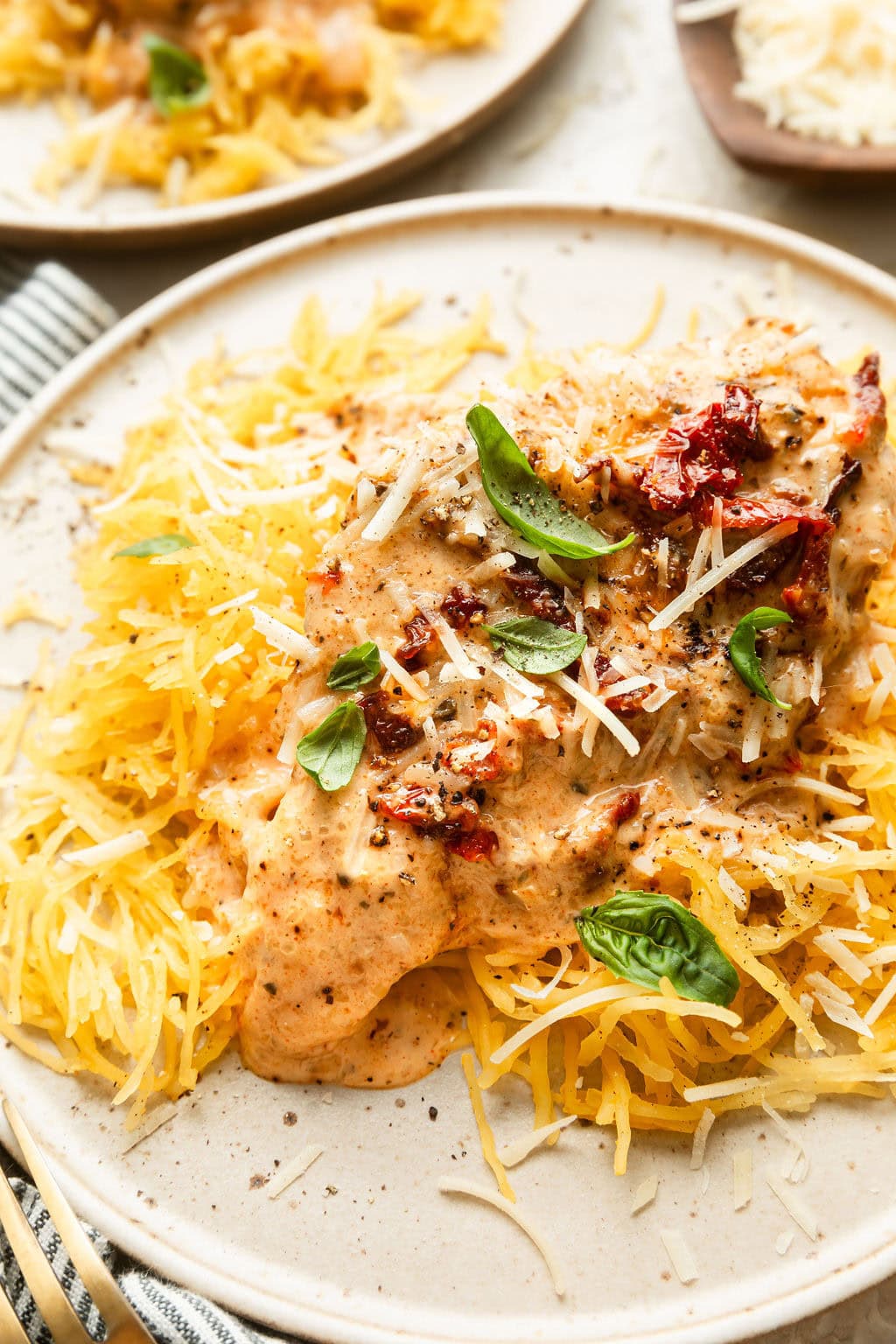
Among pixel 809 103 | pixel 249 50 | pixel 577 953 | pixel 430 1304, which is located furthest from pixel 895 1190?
pixel 249 50

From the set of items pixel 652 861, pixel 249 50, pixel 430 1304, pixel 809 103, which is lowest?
pixel 430 1304

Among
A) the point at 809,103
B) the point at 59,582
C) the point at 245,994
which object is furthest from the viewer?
the point at 809,103

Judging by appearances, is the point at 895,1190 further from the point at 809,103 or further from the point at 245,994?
the point at 809,103

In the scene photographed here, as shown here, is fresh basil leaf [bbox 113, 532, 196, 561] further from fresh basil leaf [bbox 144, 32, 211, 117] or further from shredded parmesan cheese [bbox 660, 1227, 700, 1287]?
fresh basil leaf [bbox 144, 32, 211, 117]

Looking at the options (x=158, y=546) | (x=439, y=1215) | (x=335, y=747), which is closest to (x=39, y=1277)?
(x=439, y=1215)

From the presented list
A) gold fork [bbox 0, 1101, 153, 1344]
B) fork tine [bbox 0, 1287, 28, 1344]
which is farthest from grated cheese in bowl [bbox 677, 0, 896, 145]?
fork tine [bbox 0, 1287, 28, 1344]

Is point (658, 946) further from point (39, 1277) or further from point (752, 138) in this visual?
point (752, 138)
